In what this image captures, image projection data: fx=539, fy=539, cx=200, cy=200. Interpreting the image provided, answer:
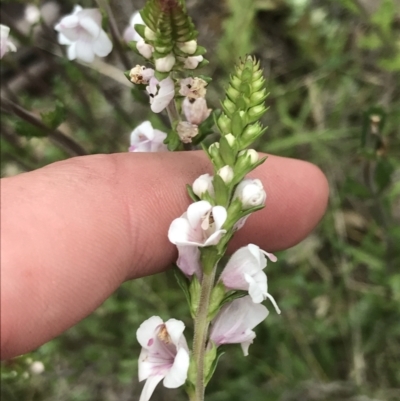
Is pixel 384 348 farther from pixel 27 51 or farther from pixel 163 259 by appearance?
pixel 27 51

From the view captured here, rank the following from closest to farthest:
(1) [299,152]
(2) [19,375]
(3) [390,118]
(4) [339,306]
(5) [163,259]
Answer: (5) [163,259] < (2) [19,375] < (3) [390,118] < (4) [339,306] < (1) [299,152]

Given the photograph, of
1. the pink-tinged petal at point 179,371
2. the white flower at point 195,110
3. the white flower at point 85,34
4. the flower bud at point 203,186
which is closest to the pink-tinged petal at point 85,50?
the white flower at point 85,34

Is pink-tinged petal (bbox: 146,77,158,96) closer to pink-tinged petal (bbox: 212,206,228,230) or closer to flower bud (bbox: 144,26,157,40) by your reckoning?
flower bud (bbox: 144,26,157,40)

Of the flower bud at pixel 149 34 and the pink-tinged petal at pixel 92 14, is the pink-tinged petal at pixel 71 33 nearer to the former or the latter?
the pink-tinged petal at pixel 92 14

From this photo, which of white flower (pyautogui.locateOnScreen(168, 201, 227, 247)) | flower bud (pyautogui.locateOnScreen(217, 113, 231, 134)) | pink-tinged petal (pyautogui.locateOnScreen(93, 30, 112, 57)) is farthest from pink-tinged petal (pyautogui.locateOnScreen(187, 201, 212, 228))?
pink-tinged petal (pyautogui.locateOnScreen(93, 30, 112, 57))

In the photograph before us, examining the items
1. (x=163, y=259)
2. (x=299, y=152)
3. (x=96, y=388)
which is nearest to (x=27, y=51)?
(x=299, y=152)

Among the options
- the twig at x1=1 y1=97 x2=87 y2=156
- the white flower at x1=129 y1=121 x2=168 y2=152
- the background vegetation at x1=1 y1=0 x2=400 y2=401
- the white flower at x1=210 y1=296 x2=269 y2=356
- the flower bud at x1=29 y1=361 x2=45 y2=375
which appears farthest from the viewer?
the background vegetation at x1=1 y1=0 x2=400 y2=401
